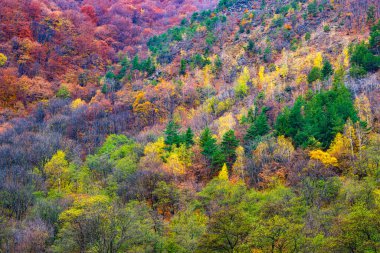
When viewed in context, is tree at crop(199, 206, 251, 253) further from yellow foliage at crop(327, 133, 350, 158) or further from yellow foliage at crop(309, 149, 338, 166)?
yellow foliage at crop(327, 133, 350, 158)

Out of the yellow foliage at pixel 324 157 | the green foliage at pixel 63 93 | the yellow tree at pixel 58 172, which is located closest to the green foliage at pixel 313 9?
the yellow foliage at pixel 324 157

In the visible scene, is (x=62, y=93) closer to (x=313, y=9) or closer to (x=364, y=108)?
(x=313, y=9)

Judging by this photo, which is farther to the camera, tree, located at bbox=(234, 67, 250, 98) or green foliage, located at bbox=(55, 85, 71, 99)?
green foliage, located at bbox=(55, 85, 71, 99)

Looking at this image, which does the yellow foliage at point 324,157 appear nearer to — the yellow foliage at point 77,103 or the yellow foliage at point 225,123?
the yellow foliage at point 225,123

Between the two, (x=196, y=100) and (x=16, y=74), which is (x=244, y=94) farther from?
(x=16, y=74)

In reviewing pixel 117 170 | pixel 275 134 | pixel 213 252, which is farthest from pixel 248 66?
pixel 213 252

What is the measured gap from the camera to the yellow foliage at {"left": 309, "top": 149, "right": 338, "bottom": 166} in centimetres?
5109

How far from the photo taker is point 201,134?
69000 millimetres

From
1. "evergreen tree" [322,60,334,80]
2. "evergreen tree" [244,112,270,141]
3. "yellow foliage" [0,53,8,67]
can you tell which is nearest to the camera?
"evergreen tree" [244,112,270,141]

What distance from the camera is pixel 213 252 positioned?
1427 inches

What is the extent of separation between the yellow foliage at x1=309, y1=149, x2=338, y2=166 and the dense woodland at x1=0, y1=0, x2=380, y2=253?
243mm

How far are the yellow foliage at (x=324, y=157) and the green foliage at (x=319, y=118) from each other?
11.5ft

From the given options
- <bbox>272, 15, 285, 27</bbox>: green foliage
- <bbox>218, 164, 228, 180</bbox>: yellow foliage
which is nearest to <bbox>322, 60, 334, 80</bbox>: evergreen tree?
<bbox>218, 164, 228, 180</bbox>: yellow foliage

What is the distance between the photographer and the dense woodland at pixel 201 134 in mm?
39344
